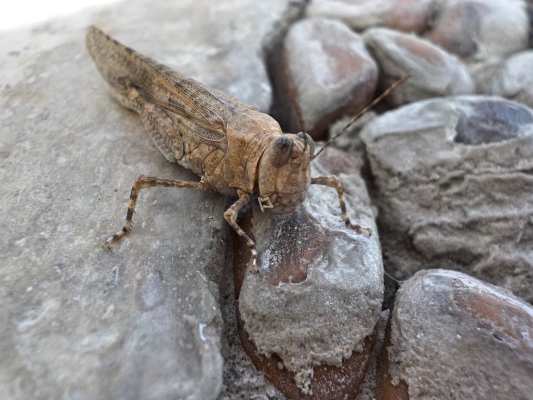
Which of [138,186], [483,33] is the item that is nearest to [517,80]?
[483,33]

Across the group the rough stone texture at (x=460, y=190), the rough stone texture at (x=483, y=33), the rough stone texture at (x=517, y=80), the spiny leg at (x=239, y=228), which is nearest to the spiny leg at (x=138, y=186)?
the spiny leg at (x=239, y=228)

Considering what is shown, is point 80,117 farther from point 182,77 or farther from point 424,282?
point 424,282

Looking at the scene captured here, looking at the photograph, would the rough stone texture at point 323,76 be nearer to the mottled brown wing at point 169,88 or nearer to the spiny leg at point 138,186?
the mottled brown wing at point 169,88

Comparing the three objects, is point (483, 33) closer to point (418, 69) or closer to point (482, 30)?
point (482, 30)

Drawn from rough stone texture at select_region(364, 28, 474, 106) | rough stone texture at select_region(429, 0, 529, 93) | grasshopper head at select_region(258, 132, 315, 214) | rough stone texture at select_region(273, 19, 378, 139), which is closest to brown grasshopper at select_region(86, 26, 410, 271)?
grasshopper head at select_region(258, 132, 315, 214)

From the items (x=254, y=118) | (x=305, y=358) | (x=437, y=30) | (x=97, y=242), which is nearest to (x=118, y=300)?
(x=97, y=242)

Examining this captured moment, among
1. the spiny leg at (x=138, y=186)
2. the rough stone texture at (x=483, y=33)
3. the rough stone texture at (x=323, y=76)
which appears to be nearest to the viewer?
the spiny leg at (x=138, y=186)
